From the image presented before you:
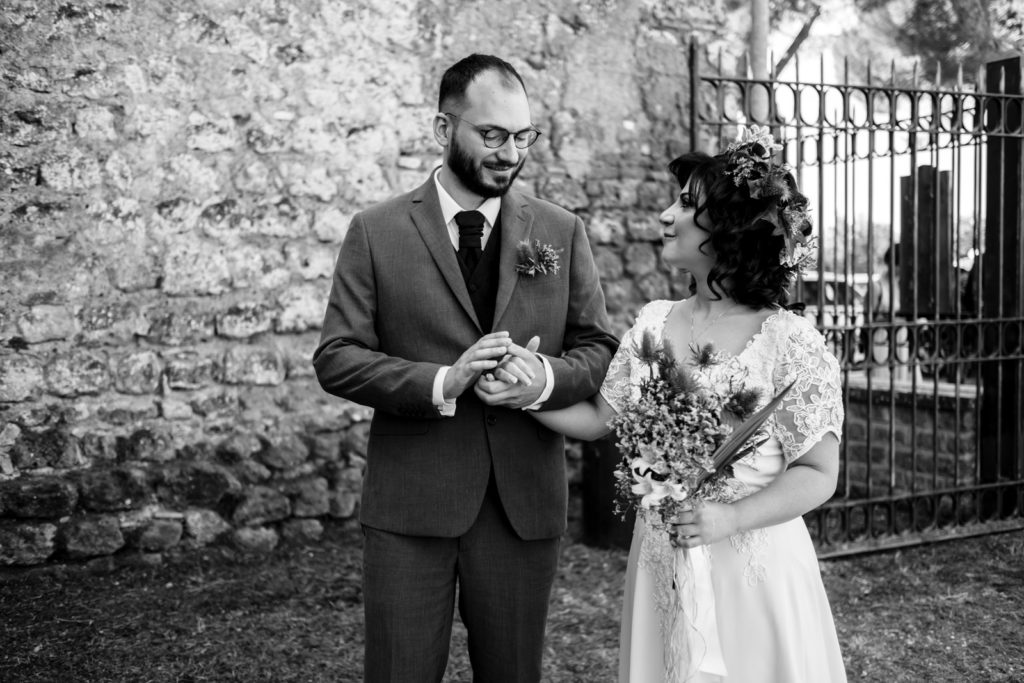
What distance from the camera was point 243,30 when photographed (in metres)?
5.12

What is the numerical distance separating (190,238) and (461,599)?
307 centimetres

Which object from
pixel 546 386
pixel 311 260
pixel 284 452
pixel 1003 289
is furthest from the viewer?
pixel 1003 289

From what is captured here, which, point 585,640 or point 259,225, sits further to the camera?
point 259,225

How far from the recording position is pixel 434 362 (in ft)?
8.60

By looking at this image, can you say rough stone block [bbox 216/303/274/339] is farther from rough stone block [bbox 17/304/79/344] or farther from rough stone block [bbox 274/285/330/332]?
rough stone block [bbox 17/304/79/344]

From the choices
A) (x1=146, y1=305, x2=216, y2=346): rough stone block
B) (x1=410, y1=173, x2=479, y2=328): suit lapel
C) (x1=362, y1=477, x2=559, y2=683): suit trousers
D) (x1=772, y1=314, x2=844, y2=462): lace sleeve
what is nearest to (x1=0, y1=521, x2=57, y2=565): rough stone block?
(x1=146, y1=305, x2=216, y2=346): rough stone block

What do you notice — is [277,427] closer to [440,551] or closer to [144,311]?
[144,311]

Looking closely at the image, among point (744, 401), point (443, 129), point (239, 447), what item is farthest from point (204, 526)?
point (744, 401)

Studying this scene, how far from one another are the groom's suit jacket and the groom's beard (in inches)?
4.0

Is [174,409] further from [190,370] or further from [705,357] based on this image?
[705,357]

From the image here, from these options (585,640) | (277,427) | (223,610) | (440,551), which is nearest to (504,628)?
(440,551)

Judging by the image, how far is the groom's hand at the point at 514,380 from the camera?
2.43m

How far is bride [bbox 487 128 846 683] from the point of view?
227 cm

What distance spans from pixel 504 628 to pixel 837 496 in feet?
16.5
